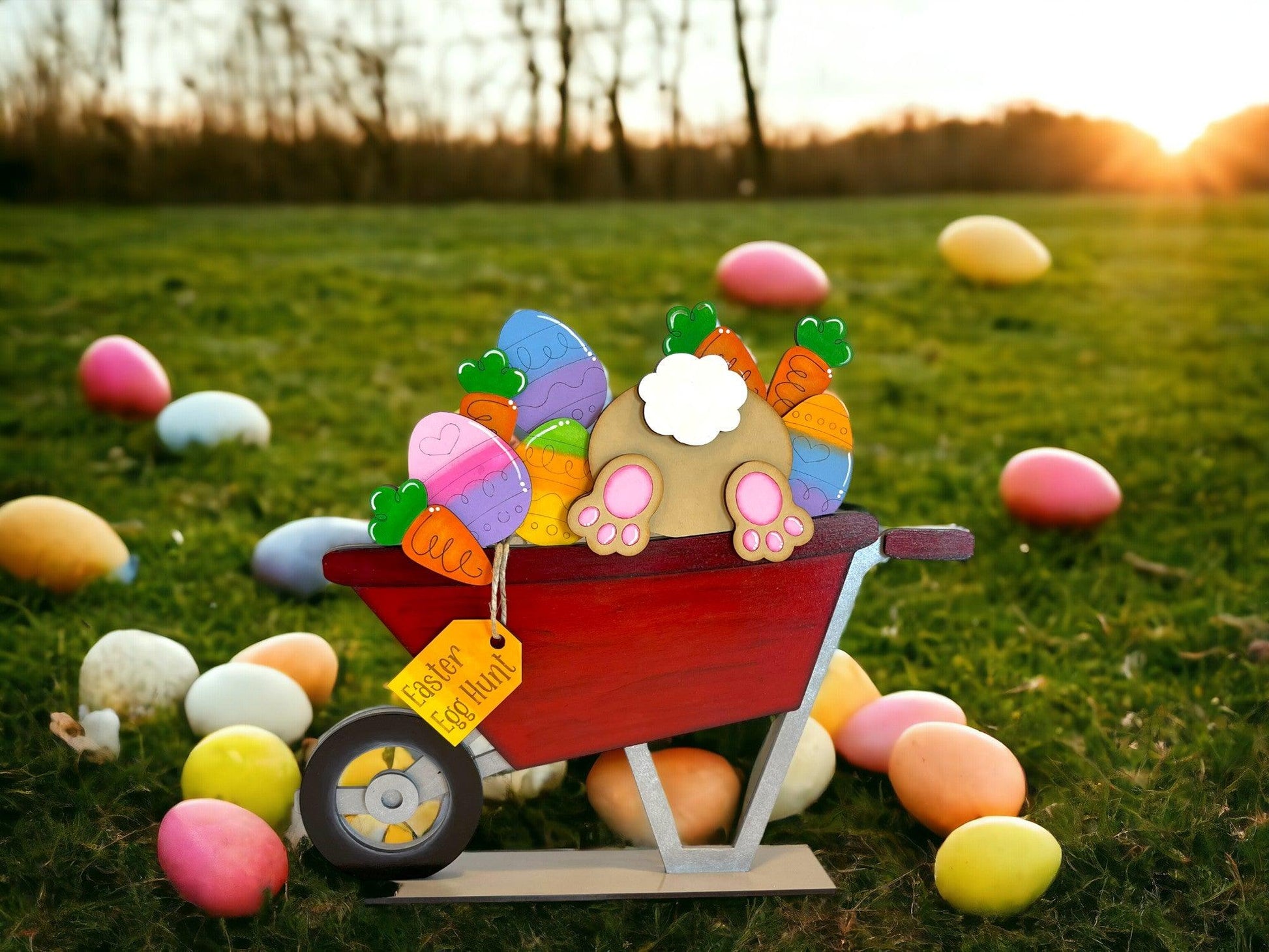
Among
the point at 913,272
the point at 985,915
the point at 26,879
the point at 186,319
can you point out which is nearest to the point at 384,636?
the point at 26,879

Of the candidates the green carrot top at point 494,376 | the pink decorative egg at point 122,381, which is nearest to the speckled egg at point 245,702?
the green carrot top at point 494,376

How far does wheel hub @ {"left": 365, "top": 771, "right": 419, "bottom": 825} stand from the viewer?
1703 millimetres

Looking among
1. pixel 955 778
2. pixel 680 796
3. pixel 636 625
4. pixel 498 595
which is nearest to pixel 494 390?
pixel 498 595

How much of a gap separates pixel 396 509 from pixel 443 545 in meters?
0.08

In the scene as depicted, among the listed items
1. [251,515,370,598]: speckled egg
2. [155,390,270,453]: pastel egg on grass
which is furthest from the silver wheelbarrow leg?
[155,390,270,453]: pastel egg on grass

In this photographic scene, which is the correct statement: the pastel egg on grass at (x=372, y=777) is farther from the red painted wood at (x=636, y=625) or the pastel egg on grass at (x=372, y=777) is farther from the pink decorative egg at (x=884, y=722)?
the pink decorative egg at (x=884, y=722)

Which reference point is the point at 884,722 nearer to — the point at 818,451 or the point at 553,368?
the point at 818,451

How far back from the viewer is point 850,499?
134 inches

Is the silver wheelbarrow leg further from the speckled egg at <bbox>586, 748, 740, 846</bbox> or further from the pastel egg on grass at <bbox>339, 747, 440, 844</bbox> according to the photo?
the pastel egg on grass at <bbox>339, 747, 440, 844</bbox>

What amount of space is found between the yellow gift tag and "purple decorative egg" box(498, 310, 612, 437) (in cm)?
30

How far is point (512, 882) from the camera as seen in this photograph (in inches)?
68.2

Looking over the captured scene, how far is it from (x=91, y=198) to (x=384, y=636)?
18.1 feet

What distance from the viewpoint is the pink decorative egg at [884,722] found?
2.07 m

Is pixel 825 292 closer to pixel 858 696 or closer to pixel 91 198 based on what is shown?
pixel 858 696
